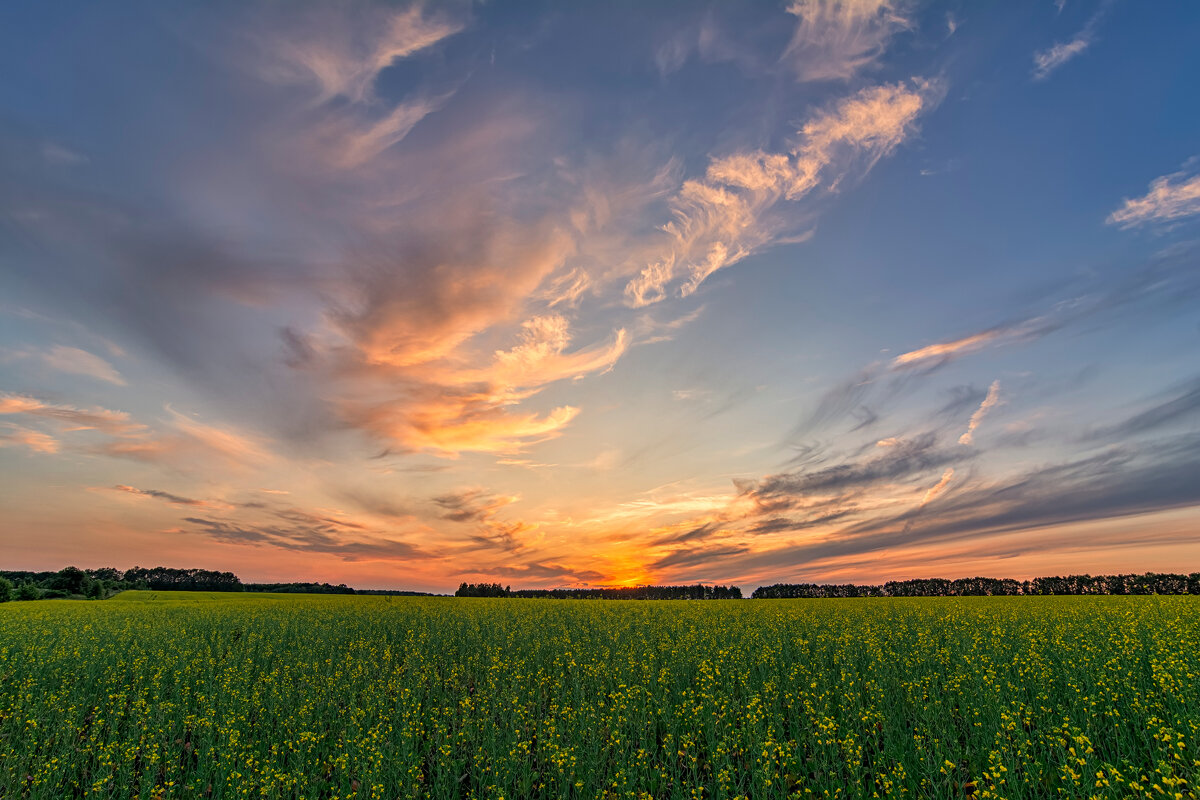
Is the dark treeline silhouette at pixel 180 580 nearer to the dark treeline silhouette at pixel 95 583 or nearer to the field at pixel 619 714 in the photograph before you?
the dark treeline silhouette at pixel 95 583

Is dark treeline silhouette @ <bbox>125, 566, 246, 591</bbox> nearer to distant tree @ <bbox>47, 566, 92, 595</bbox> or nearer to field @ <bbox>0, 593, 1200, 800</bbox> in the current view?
distant tree @ <bbox>47, 566, 92, 595</bbox>

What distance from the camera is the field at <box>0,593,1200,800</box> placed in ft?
29.7

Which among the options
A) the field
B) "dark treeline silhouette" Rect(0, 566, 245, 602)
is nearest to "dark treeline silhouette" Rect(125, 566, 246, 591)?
"dark treeline silhouette" Rect(0, 566, 245, 602)

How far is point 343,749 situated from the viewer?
11.3 metres

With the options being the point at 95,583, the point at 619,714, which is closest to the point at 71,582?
the point at 95,583

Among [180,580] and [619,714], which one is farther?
[180,580]

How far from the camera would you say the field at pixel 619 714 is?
905cm

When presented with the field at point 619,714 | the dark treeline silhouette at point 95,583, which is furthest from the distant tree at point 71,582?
the field at point 619,714

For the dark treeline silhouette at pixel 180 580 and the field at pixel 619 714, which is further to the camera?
the dark treeline silhouette at pixel 180 580

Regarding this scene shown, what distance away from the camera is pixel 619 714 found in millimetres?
11812

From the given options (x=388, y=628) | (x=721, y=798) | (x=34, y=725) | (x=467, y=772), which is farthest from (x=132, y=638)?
(x=721, y=798)

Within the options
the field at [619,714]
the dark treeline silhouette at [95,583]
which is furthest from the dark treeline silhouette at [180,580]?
the field at [619,714]

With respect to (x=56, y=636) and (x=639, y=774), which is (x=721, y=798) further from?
(x=56, y=636)

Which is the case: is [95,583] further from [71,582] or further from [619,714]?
[619,714]
